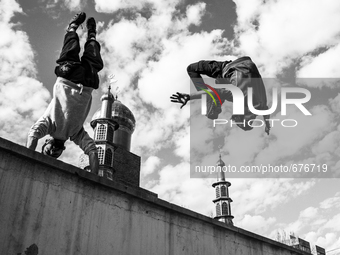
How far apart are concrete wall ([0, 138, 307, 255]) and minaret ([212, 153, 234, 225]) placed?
56.4 m

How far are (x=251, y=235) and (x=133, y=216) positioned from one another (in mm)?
3206

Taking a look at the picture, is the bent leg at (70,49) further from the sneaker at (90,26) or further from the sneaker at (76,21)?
the sneaker at (90,26)

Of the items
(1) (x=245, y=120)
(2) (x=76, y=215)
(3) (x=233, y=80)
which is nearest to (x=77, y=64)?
(2) (x=76, y=215)

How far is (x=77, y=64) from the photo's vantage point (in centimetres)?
526

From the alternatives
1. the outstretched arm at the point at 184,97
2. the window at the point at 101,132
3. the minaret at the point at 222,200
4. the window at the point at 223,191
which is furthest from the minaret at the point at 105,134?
the window at the point at 223,191

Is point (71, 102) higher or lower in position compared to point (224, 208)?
lower

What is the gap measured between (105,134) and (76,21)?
28.2 m

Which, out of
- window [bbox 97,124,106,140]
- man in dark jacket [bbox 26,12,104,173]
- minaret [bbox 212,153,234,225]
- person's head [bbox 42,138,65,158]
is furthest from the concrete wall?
A: minaret [bbox 212,153,234,225]

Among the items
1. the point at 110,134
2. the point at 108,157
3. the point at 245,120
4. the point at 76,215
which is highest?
the point at 110,134

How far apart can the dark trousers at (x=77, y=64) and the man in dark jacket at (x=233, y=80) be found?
1761 millimetres

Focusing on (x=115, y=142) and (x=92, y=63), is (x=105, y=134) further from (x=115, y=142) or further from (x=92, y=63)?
(x=92, y=63)

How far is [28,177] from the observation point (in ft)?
12.3

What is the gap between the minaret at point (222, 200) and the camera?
5934 centimetres

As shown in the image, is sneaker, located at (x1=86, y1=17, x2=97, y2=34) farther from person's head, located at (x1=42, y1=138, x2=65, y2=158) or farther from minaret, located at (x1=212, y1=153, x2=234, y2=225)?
minaret, located at (x1=212, y1=153, x2=234, y2=225)
